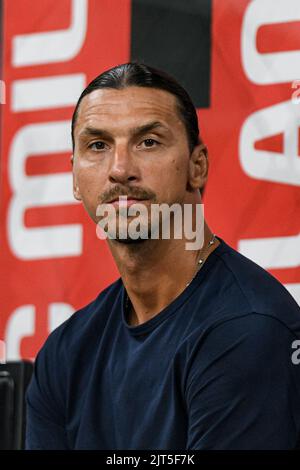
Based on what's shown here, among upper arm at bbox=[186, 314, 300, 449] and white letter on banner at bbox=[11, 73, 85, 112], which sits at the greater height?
white letter on banner at bbox=[11, 73, 85, 112]

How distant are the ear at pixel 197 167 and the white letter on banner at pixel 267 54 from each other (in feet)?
1.25

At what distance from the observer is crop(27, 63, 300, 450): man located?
1234mm

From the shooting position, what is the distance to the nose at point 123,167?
1.33 metres

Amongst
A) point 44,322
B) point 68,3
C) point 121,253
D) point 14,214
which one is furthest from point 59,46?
point 121,253

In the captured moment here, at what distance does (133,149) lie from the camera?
1369 millimetres

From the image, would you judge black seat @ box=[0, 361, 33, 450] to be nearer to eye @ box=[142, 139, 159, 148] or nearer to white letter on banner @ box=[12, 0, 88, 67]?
eye @ box=[142, 139, 159, 148]

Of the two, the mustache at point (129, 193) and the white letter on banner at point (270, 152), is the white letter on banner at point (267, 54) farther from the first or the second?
the mustache at point (129, 193)

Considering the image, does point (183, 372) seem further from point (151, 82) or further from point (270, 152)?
point (270, 152)

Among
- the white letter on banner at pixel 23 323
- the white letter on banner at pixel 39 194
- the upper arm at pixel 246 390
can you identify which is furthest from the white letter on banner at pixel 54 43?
the upper arm at pixel 246 390

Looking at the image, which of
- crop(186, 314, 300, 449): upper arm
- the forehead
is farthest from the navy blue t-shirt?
the forehead

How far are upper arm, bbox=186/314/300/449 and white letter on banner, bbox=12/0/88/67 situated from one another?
3.05 feet

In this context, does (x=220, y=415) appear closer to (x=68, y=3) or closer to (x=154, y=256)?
(x=154, y=256)

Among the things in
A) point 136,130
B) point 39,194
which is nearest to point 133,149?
point 136,130

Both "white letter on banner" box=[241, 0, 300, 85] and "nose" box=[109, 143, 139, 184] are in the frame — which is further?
"white letter on banner" box=[241, 0, 300, 85]
